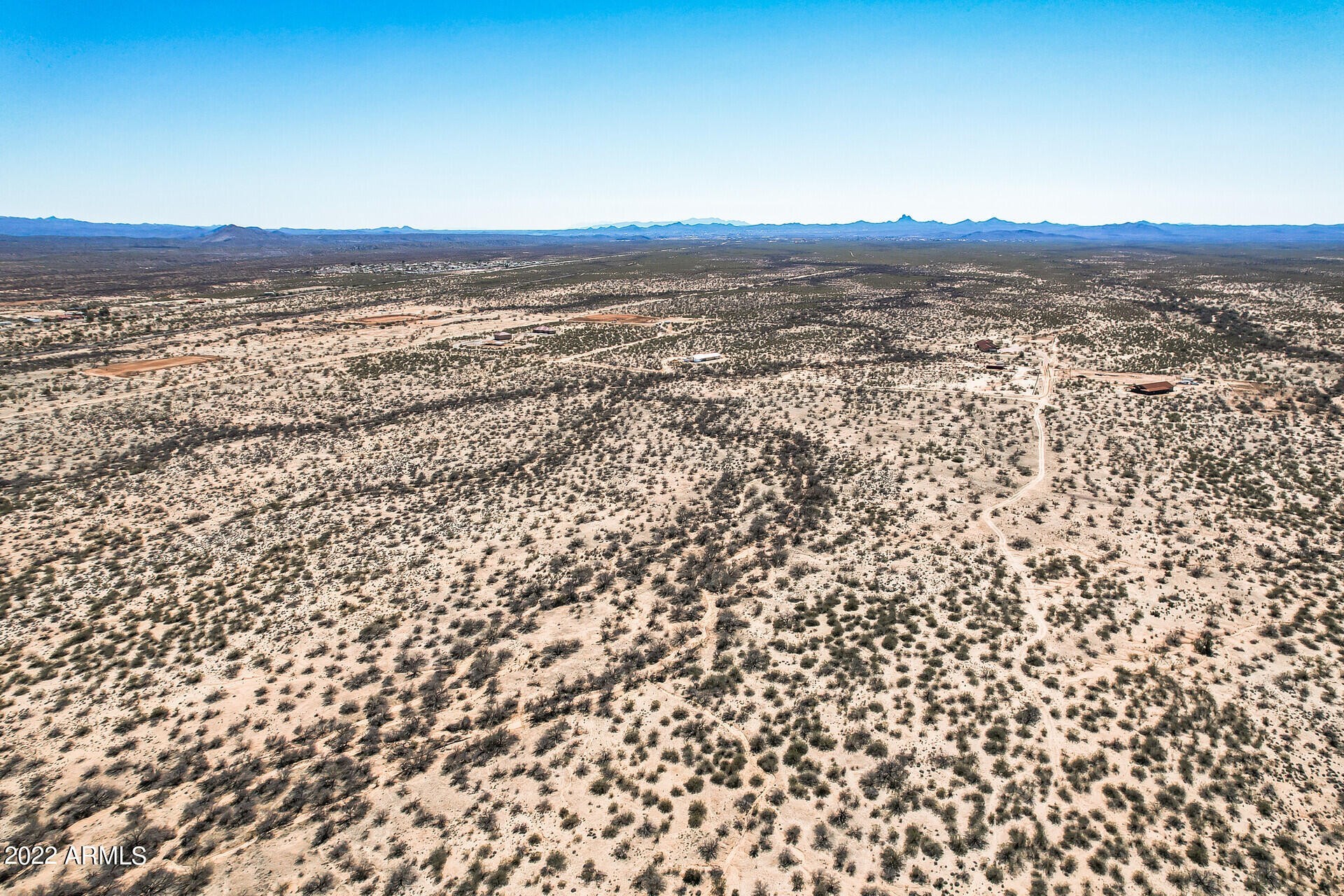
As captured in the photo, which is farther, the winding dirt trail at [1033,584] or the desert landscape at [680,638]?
the winding dirt trail at [1033,584]

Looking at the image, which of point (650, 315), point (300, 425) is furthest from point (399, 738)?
point (650, 315)

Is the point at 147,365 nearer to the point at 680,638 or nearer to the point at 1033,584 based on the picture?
the point at 680,638

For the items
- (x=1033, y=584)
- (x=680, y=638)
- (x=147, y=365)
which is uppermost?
(x=147, y=365)

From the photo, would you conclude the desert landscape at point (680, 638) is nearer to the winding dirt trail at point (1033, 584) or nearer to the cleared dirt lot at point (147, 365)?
the winding dirt trail at point (1033, 584)

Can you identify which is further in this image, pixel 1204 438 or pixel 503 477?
pixel 1204 438

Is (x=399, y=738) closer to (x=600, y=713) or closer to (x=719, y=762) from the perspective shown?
(x=600, y=713)

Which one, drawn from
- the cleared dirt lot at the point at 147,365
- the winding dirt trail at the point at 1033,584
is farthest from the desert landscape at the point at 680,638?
the cleared dirt lot at the point at 147,365

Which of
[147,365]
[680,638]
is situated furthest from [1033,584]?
[147,365]

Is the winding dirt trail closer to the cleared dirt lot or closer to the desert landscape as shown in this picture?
the desert landscape
